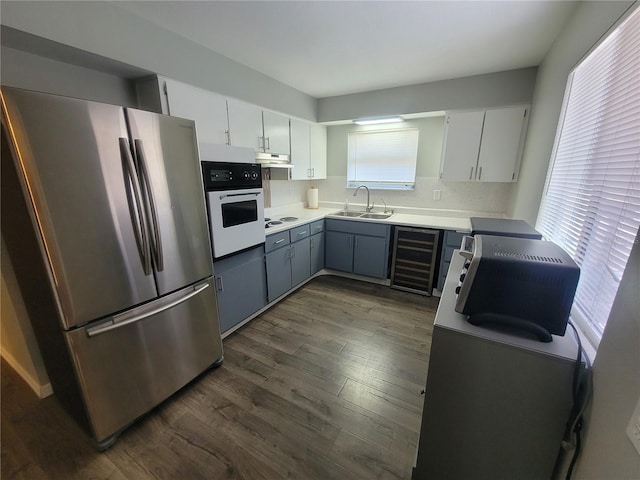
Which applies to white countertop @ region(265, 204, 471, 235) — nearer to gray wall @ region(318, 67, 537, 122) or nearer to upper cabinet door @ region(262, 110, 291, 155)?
upper cabinet door @ region(262, 110, 291, 155)

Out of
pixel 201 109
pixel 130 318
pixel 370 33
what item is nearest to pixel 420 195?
pixel 370 33

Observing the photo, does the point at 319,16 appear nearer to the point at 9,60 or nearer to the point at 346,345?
the point at 9,60

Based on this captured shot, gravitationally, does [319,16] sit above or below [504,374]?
above

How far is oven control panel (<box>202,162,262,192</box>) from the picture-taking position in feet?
6.12

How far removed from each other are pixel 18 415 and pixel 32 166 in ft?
5.32

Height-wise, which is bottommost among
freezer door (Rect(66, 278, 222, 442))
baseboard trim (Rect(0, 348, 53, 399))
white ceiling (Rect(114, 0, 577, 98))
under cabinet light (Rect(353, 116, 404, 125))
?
baseboard trim (Rect(0, 348, 53, 399))

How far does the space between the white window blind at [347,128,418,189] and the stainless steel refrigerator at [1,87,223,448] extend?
2629 millimetres

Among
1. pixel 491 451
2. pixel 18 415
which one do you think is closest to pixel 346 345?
pixel 491 451

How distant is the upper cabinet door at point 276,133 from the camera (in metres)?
2.78

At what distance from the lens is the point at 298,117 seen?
3.24 meters

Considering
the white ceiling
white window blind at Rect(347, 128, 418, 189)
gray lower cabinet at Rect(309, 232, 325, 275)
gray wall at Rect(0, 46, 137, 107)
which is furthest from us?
white window blind at Rect(347, 128, 418, 189)

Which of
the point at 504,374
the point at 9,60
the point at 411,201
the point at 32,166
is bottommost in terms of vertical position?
the point at 504,374

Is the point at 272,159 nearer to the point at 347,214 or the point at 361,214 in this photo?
the point at 347,214

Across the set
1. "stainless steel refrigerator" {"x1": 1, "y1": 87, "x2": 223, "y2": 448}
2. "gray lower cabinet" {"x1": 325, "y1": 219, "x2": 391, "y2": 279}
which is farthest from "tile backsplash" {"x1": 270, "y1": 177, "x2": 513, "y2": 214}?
"stainless steel refrigerator" {"x1": 1, "y1": 87, "x2": 223, "y2": 448}
